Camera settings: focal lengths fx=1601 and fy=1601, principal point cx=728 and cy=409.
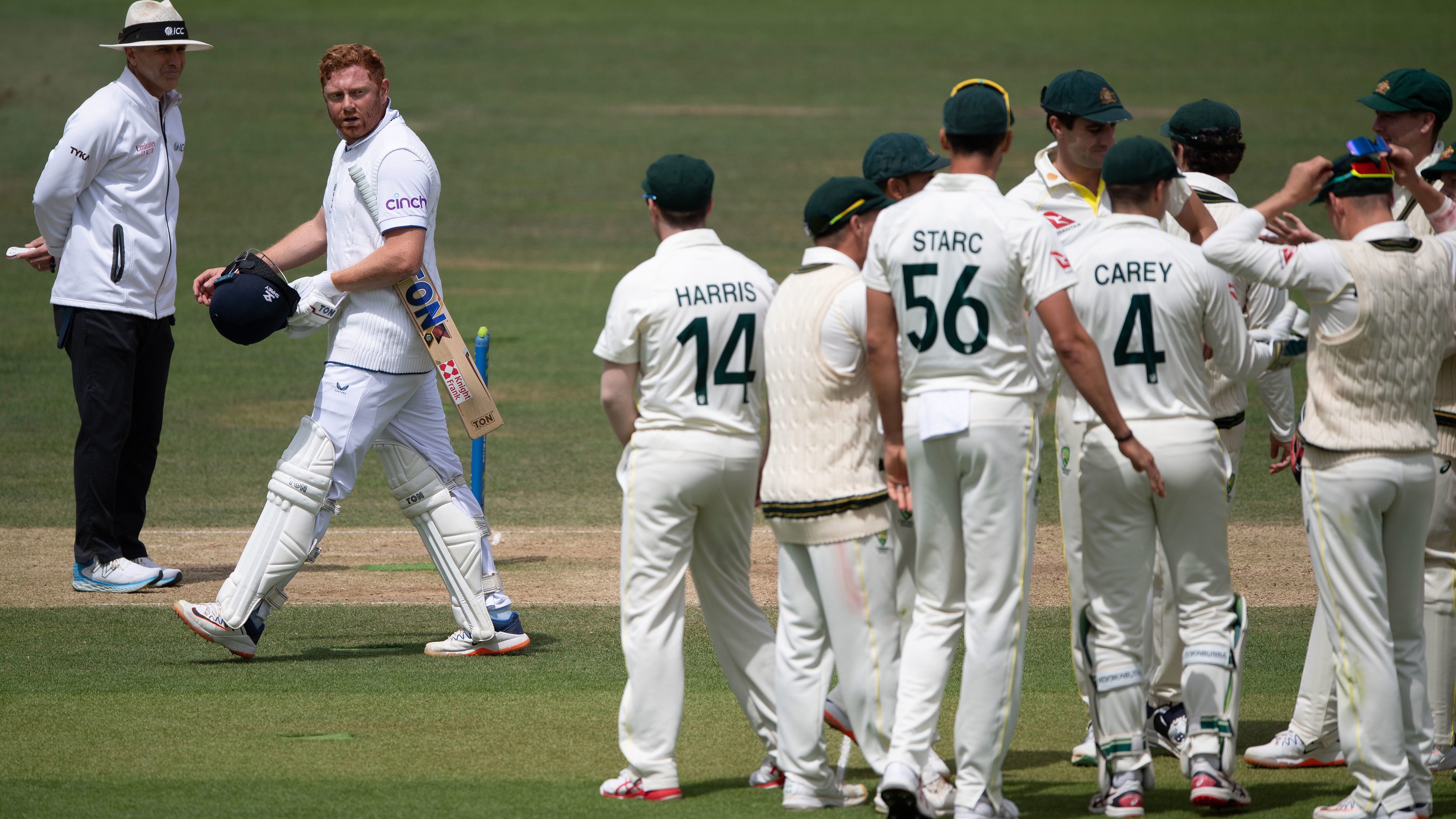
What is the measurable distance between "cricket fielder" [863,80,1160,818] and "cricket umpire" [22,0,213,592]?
5042 millimetres

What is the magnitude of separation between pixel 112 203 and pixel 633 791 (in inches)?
197

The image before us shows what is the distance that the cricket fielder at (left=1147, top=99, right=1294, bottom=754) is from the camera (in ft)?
20.7

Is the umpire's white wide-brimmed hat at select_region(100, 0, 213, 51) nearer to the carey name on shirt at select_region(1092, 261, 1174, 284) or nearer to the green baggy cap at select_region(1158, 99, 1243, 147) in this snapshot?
the green baggy cap at select_region(1158, 99, 1243, 147)

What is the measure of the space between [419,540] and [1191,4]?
155ft

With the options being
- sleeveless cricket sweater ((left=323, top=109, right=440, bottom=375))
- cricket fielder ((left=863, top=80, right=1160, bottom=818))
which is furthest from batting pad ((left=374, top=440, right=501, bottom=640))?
cricket fielder ((left=863, top=80, right=1160, bottom=818))

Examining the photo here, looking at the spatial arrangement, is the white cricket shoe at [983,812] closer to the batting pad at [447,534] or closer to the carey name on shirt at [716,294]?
the carey name on shirt at [716,294]

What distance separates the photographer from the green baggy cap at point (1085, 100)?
20.8ft

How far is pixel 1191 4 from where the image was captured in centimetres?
5194

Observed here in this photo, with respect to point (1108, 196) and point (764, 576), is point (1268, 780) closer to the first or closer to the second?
point (1108, 196)

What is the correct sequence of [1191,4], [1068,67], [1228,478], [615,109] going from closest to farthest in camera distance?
1. [1228,478]
2. [615,109]
3. [1068,67]
4. [1191,4]

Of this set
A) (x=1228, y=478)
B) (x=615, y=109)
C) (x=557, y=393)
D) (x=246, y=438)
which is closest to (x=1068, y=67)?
(x=615, y=109)

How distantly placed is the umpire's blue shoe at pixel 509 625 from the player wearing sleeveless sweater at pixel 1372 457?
3806mm

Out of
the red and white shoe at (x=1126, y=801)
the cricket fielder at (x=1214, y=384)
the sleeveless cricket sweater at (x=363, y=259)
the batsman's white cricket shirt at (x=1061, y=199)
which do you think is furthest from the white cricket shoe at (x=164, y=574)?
the red and white shoe at (x=1126, y=801)

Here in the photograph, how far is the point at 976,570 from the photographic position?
525 centimetres
